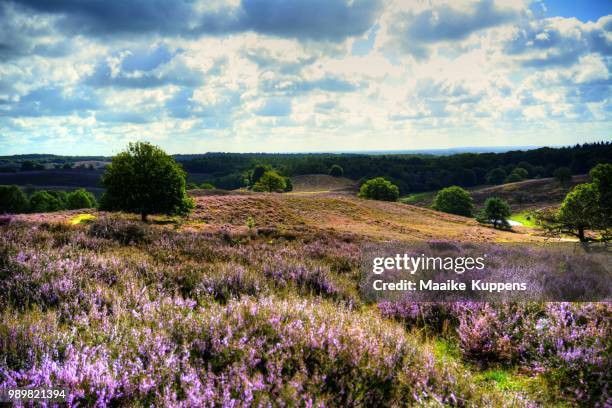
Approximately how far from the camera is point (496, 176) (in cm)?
14450

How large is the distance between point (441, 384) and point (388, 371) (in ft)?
1.45

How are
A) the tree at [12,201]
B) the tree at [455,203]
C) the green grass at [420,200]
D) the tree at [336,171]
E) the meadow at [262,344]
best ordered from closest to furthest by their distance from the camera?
the meadow at [262,344]
the tree at [12,201]
the tree at [455,203]
the green grass at [420,200]
the tree at [336,171]

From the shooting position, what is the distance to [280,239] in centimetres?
1318

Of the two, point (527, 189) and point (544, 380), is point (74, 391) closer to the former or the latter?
point (544, 380)

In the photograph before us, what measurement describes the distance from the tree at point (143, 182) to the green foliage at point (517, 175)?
456 ft

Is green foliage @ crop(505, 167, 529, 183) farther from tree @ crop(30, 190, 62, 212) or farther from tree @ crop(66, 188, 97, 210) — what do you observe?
tree @ crop(30, 190, 62, 212)

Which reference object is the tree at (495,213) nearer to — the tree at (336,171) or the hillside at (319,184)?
the hillside at (319,184)

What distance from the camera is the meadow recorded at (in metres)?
2.82

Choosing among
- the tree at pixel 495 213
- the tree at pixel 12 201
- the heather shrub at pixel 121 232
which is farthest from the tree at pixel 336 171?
the heather shrub at pixel 121 232

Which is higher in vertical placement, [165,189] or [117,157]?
[117,157]

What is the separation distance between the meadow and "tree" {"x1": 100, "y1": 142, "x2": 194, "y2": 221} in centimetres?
2071

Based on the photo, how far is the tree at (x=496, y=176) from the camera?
144000mm

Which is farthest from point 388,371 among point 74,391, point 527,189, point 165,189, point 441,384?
point 527,189

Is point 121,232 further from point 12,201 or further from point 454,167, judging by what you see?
point 454,167
